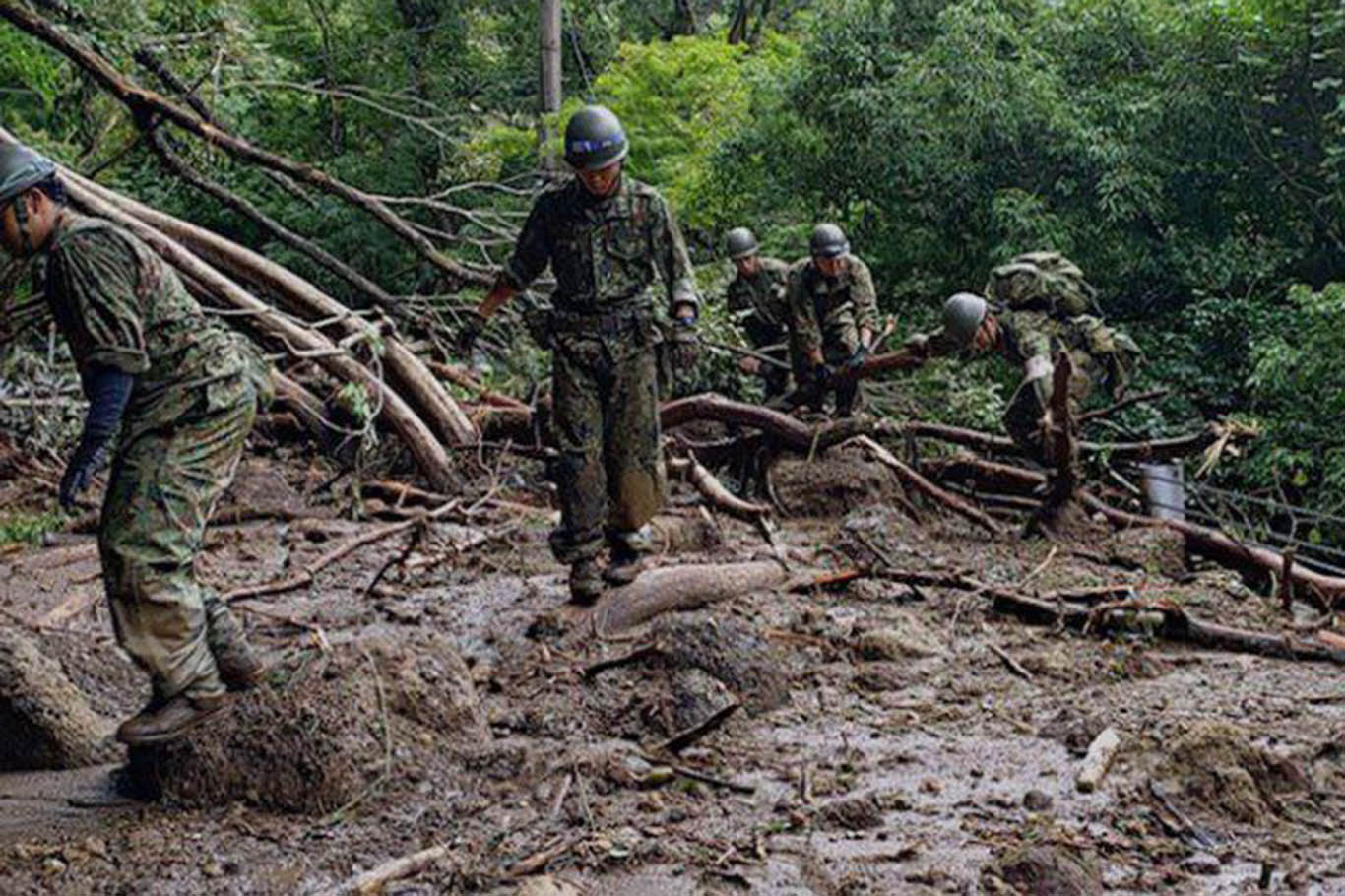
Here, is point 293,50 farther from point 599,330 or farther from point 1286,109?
point 599,330

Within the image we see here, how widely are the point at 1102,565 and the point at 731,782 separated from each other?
4140mm

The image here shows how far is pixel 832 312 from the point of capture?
10156mm

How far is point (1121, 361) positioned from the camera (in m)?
8.68

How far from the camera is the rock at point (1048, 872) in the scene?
323 centimetres

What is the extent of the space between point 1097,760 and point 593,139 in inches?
121

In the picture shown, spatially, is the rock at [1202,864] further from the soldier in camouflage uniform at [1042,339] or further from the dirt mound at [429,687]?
the soldier in camouflage uniform at [1042,339]

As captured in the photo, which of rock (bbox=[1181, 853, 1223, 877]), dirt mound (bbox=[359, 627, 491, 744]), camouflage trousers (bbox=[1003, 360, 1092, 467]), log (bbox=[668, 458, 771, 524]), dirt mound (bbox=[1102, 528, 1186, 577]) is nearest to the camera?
rock (bbox=[1181, 853, 1223, 877])

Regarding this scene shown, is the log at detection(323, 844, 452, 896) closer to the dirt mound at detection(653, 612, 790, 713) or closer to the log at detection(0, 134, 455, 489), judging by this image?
the dirt mound at detection(653, 612, 790, 713)

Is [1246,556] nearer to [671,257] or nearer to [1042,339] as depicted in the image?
[1042,339]

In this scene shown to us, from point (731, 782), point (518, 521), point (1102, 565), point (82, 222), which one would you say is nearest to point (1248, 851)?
point (731, 782)

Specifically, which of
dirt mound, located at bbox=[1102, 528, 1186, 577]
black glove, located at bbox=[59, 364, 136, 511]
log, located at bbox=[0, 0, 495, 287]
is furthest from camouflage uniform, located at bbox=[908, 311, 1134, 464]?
black glove, located at bbox=[59, 364, 136, 511]

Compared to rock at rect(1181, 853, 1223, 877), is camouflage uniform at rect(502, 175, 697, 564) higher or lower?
higher

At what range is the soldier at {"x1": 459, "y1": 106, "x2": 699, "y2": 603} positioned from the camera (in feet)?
19.1

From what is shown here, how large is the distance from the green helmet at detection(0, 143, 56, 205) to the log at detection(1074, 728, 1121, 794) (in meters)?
3.39
